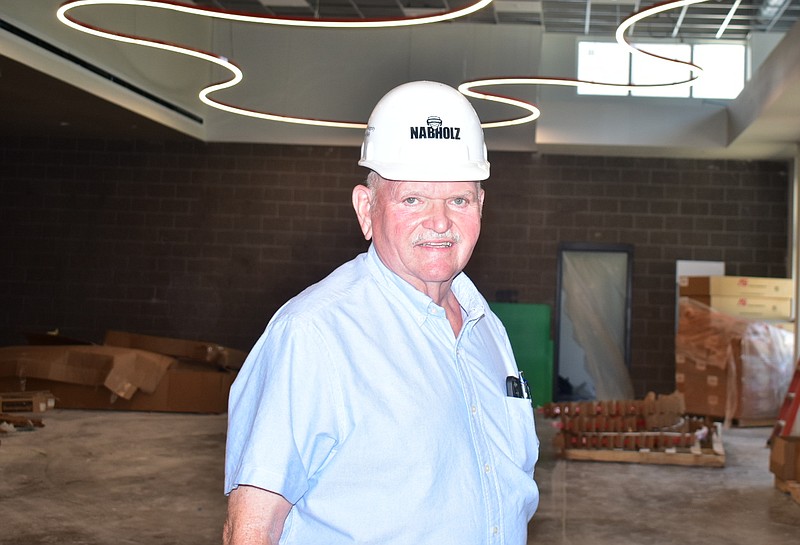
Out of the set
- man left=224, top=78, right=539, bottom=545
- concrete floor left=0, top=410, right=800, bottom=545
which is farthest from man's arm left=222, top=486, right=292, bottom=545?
concrete floor left=0, top=410, right=800, bottom=545

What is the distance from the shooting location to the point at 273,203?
45.4 feet

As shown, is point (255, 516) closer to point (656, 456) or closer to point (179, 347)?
point (656, 456)

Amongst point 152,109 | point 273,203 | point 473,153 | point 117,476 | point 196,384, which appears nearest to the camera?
point 473,153

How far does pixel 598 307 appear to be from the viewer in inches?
535

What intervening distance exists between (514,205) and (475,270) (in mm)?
1004

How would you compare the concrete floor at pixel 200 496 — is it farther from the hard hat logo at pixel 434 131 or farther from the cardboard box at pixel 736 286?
the hard hat logo at pixel 434 131

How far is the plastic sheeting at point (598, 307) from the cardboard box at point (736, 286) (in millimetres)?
1542

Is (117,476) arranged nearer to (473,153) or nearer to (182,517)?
(182,517)

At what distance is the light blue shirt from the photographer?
148 centimetres

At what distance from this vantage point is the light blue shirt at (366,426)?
148cm

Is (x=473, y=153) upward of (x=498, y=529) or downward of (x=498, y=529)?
upward

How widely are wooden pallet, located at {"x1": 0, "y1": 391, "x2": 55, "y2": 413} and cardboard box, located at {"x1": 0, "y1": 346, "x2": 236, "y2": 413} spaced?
0.47 metres

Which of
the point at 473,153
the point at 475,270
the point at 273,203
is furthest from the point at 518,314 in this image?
the point at 473,153

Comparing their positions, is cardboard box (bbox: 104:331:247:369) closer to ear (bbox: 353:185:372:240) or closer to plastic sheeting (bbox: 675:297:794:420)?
plastic sheeting (bbox: 675:297:794:420)
